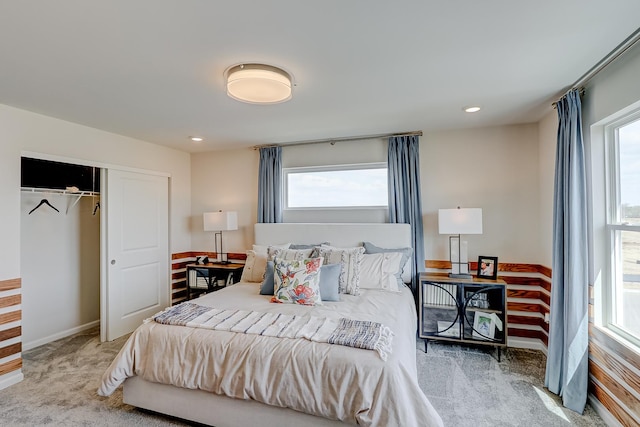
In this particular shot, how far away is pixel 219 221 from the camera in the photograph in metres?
4.14

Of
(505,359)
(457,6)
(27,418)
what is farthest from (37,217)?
(505,359)

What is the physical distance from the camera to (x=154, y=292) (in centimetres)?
418

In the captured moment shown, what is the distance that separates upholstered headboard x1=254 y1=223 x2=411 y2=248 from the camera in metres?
3.57

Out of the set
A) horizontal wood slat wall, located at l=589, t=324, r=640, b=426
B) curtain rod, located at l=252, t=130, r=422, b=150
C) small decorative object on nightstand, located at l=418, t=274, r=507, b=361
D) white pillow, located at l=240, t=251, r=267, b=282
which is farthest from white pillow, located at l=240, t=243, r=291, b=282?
horizontal wood slat wall, located at l=589, t=324, r=640, b=426

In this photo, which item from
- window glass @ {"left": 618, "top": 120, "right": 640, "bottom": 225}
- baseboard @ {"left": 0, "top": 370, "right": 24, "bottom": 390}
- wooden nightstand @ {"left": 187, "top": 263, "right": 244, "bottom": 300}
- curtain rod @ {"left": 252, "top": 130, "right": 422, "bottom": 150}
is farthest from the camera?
wooden nightstand @ {"left": 187, "top": 263, "right": 244, "bottom": 300}

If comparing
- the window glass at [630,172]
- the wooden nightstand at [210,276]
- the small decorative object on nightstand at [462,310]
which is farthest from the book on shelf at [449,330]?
the wooden nightstand at [210,276]

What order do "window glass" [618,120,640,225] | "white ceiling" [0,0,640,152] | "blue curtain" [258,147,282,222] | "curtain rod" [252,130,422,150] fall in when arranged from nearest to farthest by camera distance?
"white ceiling" [0,0,640,152] → "window glass" [618,120,640,225] → "curtain rod" [252,130,422,150] → "blue curtain" [258,147,282,222]

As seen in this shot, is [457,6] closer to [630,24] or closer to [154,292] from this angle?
[630,24]

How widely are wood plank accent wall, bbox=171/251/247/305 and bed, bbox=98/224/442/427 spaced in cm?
212

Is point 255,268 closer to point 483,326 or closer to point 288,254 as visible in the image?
point 288,254

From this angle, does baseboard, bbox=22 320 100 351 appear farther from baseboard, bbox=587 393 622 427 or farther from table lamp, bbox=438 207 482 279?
baseboard, bbox=587 393 622 427

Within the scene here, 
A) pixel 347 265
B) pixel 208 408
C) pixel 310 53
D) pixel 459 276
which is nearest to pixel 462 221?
pixel 459 276

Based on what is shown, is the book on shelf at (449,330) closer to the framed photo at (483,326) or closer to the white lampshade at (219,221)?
the framed photo at (483,326)

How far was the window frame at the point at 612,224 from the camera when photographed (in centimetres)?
218
